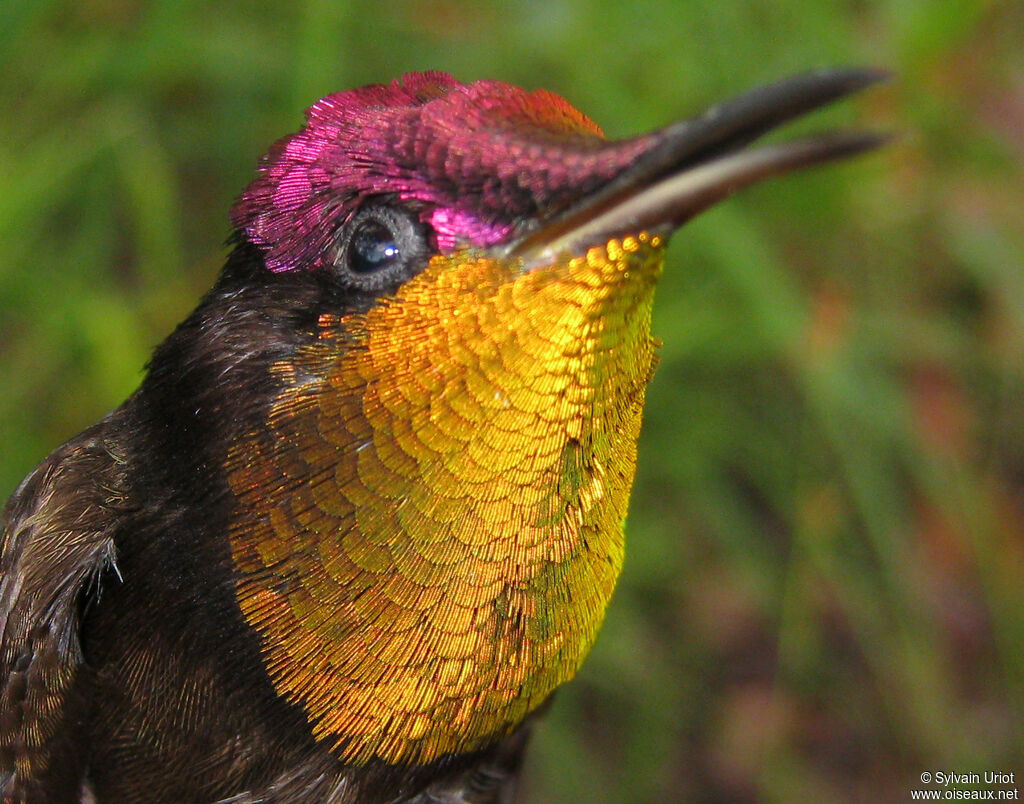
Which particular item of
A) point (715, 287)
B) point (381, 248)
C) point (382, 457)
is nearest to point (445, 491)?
point (382, 457)

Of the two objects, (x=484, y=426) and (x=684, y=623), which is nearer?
(x=484, y=426)

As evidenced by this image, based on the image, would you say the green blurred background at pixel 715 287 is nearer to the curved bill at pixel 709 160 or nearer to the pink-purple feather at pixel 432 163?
the pink-purple feather at pixel 432 163

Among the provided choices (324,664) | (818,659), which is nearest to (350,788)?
(324,664)

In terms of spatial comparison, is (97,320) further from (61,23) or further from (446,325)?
(446,325)

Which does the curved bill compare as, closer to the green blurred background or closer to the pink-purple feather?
the pink-purple feather

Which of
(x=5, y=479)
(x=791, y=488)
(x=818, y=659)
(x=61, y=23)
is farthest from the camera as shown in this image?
(x=818, y=659)

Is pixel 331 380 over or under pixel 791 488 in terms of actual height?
under

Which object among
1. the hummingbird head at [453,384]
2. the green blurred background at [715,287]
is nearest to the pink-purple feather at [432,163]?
the hummingbird head at [453,384]
